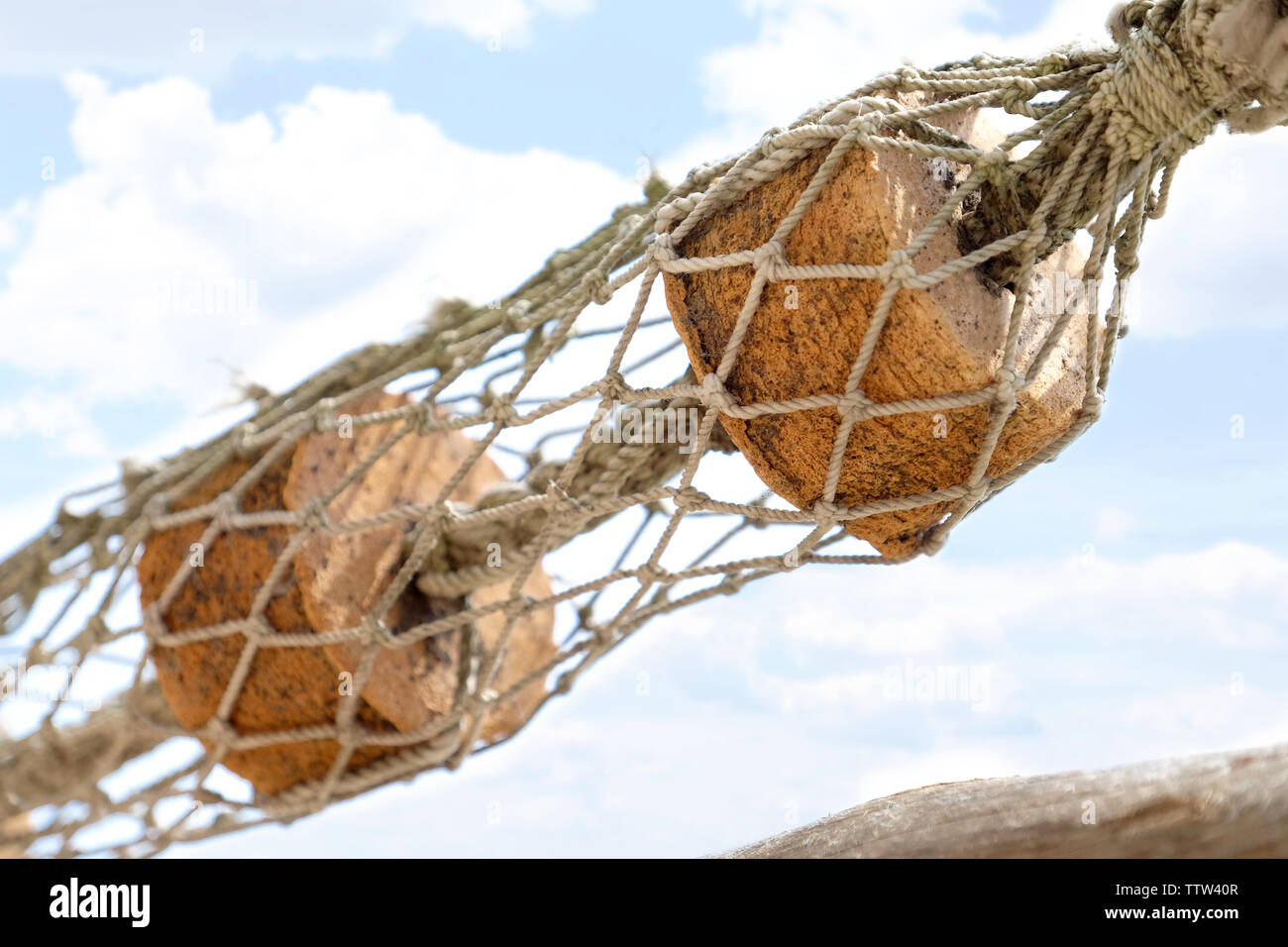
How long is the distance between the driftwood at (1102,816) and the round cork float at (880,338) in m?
0.34

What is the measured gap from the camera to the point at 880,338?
1116 millimetres

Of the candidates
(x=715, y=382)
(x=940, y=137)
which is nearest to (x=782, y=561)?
(x=715, y=382)

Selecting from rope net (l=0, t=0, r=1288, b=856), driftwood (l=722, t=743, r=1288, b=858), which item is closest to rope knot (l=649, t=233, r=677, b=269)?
rope net (l=0, t=0, r=1288, b=856)

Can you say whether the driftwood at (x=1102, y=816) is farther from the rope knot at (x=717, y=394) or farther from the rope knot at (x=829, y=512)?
the rope knot at (x=717, y=394)

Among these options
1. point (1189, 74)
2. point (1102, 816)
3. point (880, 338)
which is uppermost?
point (1189, 74)

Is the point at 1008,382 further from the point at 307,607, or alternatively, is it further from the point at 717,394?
the point at 307,607

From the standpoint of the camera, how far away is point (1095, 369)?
1.22 m

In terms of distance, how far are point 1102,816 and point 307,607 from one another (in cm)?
120

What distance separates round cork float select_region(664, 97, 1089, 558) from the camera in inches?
43.3

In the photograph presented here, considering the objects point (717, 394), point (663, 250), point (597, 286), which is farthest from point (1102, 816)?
point (597, 286)

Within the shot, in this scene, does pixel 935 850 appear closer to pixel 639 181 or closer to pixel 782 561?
pixel 782 561

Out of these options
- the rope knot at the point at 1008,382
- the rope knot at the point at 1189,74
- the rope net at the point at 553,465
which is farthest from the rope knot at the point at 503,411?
Result: the rope knot at the point at 1189,74

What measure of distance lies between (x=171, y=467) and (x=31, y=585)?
42 cm

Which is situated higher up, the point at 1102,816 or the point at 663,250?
the point at 663,250
